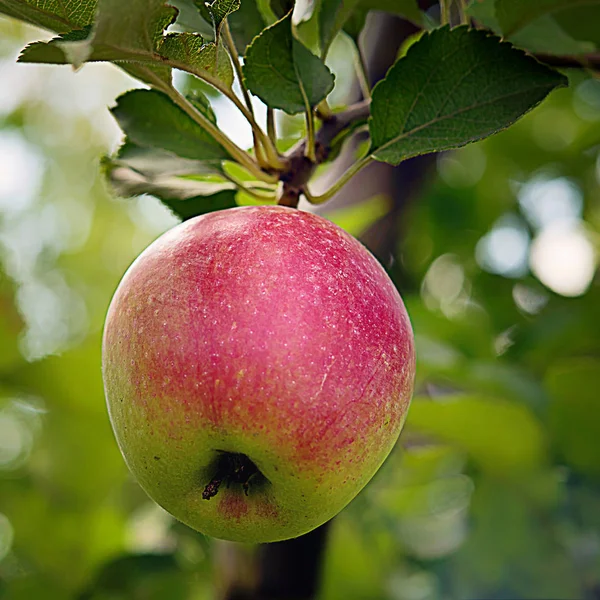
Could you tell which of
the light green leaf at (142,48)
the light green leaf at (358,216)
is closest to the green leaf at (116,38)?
the light green leaf at (142,48)

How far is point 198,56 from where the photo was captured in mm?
476

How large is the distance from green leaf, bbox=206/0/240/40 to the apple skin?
126 millimetres

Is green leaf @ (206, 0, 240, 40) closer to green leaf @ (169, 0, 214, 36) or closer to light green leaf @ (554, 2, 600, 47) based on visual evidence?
green leaf @ (169, 0, 214, 36)

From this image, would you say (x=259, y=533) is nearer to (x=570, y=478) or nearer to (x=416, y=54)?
(x=416, y=54)

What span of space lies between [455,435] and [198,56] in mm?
723

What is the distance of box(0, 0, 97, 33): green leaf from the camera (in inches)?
17.6

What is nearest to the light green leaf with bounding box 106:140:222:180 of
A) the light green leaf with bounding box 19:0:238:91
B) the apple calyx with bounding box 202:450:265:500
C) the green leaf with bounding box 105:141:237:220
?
the green leaf with bounding box 105:141:237:220

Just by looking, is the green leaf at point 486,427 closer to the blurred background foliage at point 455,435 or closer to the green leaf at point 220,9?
the blurred background foliage at point 455,435

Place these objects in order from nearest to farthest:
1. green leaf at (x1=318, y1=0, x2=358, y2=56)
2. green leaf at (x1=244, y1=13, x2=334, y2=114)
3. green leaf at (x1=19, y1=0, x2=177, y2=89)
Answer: green leaf at (x1=19, y1=0, x2=177, y2=89)
green leaf at (x1=244, y1=13, x2=334, y2=114)
green leaf at (x1=318, y1=0, x2=358, y2=56)

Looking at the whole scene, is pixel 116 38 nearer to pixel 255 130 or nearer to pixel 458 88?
pixel 255 130

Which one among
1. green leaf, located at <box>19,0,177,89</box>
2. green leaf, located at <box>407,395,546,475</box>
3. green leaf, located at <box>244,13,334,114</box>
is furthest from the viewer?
green leaf, located at <box>407,395,546,475</box>

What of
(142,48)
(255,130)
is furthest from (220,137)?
(142,48)

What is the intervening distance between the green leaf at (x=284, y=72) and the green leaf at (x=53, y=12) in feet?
0.39

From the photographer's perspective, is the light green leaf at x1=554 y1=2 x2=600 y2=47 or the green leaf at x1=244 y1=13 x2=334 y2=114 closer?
the green leaf at x1=244 y1=13 x2=334 y2=114
